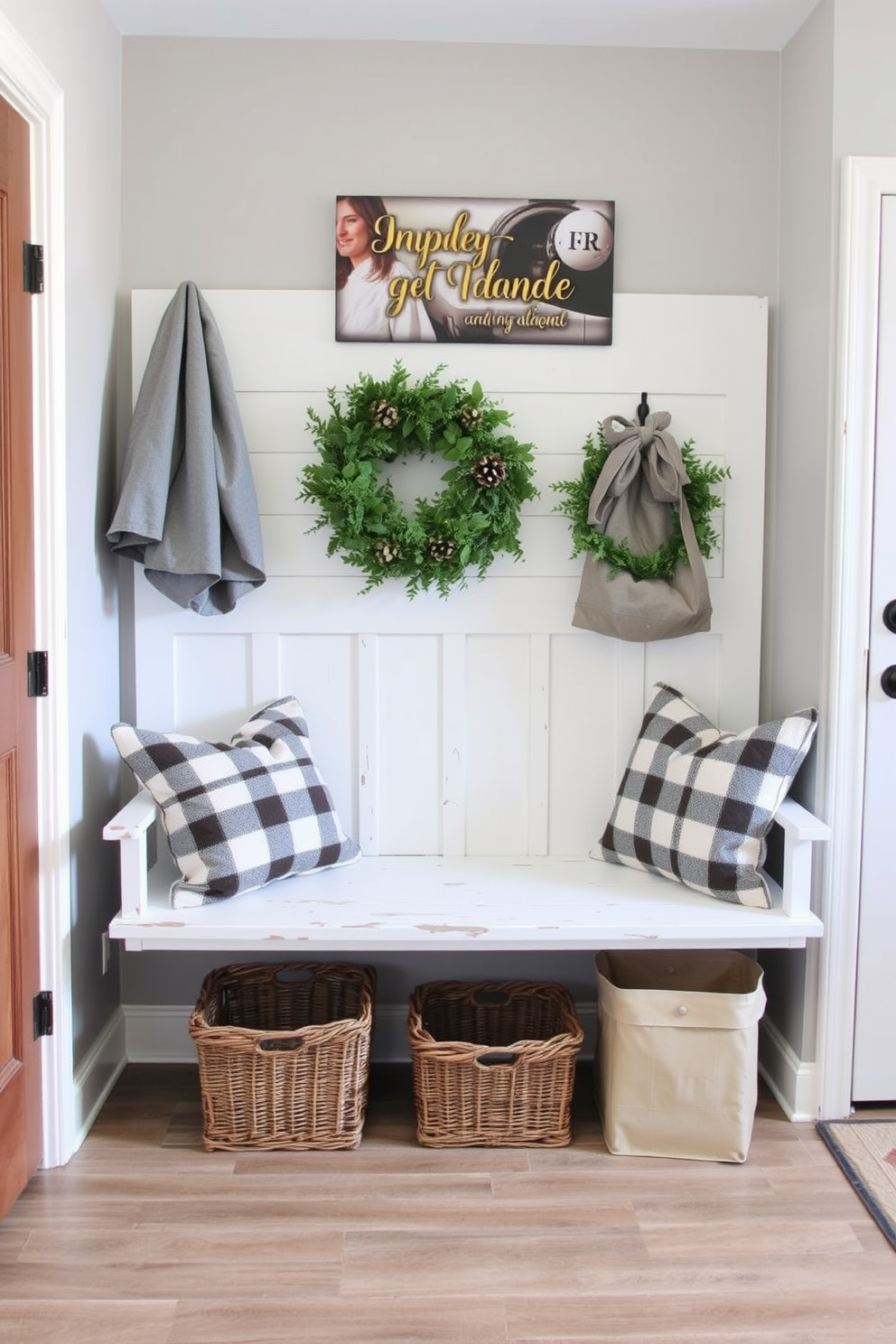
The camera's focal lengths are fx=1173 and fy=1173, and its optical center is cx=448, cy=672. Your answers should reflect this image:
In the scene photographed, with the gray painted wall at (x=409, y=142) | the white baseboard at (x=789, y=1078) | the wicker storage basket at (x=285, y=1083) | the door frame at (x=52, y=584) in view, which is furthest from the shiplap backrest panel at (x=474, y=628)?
the white baseboard at (x=789, y=1078)

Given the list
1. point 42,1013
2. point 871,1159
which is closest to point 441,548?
point 42,1013

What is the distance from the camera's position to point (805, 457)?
2.66 metres

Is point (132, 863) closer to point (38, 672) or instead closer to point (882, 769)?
point (38, 672)

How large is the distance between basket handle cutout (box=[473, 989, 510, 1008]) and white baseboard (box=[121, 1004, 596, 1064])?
0.81 ft

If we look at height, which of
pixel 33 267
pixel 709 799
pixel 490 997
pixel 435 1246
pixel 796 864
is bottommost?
pixel 435 1246

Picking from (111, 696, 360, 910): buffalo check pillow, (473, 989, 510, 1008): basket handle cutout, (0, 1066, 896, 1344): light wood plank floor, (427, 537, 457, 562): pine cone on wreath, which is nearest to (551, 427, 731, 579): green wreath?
(427, 537, 457, 562): pine cone on wreath

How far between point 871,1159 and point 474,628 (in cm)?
145

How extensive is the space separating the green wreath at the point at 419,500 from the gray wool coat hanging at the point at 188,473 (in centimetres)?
19

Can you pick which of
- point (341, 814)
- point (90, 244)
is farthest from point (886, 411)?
point (90, 244)

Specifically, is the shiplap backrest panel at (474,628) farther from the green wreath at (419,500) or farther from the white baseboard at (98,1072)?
the white baseboard at (98,1072)

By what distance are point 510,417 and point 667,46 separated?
950mm

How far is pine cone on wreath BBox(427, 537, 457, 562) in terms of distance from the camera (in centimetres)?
269

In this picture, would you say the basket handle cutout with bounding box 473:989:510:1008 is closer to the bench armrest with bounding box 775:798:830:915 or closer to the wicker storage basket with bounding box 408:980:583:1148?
the wicker storage basket with bounding box 408:980:583:1148

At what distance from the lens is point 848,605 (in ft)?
8.32
